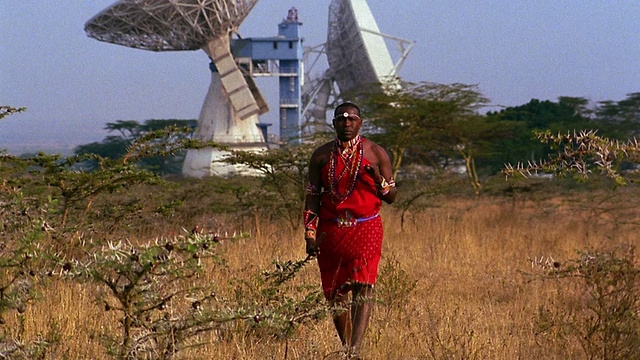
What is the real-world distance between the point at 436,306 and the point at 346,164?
1.94m

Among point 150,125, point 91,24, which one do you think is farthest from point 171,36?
point 150,125

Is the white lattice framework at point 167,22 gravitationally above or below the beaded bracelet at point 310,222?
above

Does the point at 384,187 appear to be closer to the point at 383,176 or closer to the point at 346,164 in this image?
the point at 383,176

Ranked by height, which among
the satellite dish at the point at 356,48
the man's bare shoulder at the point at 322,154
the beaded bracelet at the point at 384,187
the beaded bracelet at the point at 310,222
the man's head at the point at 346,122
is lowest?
the beaded bracelet at the point at 310,222

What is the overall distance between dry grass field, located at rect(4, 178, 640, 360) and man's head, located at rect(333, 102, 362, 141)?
105cm

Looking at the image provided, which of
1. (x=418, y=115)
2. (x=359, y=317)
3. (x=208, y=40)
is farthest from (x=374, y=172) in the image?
(x=208, y=40)

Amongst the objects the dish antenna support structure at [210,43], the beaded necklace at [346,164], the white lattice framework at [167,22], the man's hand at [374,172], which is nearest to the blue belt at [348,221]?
the beaded necklace at [346,164]

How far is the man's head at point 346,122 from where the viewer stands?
5.21 metres

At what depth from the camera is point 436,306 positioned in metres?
6.61

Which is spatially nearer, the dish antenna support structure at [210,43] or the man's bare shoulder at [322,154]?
the man's bare shoulder at [322,154]

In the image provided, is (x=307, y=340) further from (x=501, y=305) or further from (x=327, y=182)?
(x=501, y=305)

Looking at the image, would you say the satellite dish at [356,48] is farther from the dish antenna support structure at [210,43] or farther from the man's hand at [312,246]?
the man's hand at [312,246]

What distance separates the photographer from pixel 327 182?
206 inches

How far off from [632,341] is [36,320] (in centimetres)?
357
